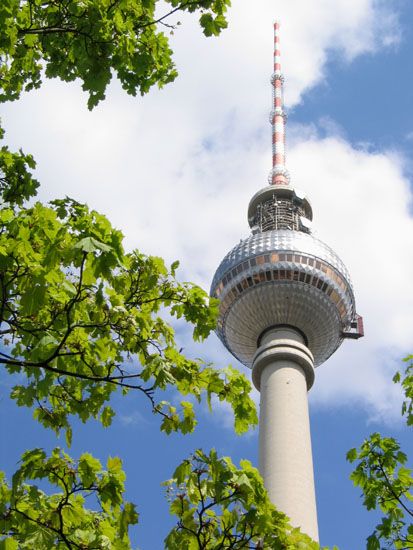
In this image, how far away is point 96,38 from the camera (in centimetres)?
964

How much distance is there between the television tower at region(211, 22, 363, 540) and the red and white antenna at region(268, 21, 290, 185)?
3.29m

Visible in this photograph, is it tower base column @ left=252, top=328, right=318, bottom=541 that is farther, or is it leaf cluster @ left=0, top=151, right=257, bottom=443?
tower base column @ left=252, top=328, right=318, bottom=541

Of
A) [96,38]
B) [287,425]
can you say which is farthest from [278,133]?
[96,38]

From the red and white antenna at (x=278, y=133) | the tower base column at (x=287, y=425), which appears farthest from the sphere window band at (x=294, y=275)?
the red and white antenna at (x=278, y=133)

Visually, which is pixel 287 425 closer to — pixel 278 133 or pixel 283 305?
pixel 283 305

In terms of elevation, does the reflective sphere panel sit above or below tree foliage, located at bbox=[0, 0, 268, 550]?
above

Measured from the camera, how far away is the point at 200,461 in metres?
8.46

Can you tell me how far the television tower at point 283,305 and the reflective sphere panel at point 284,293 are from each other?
9cm

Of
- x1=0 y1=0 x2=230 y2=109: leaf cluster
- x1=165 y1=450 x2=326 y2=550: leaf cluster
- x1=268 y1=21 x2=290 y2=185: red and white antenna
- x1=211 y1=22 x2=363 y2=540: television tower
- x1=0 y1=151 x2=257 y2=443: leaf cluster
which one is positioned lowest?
x1=165 y1=450 x2=326 y2=550: leaf cluster

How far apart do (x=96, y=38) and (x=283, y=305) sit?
170 feet

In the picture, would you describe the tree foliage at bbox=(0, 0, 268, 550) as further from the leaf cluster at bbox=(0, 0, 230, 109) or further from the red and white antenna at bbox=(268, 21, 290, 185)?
the red and white antenna at bbox=(268, 21, 290, 185)

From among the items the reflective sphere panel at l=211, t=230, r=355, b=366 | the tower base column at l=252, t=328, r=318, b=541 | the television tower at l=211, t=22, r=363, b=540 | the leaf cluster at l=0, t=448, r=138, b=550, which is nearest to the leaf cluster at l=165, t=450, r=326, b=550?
the leaf cluster at l=0, t=448, r=138, b=550

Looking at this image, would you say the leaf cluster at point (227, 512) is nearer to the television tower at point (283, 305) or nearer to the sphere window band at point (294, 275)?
the television tower at point (283, 305)

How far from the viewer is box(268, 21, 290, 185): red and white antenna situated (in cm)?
7300
